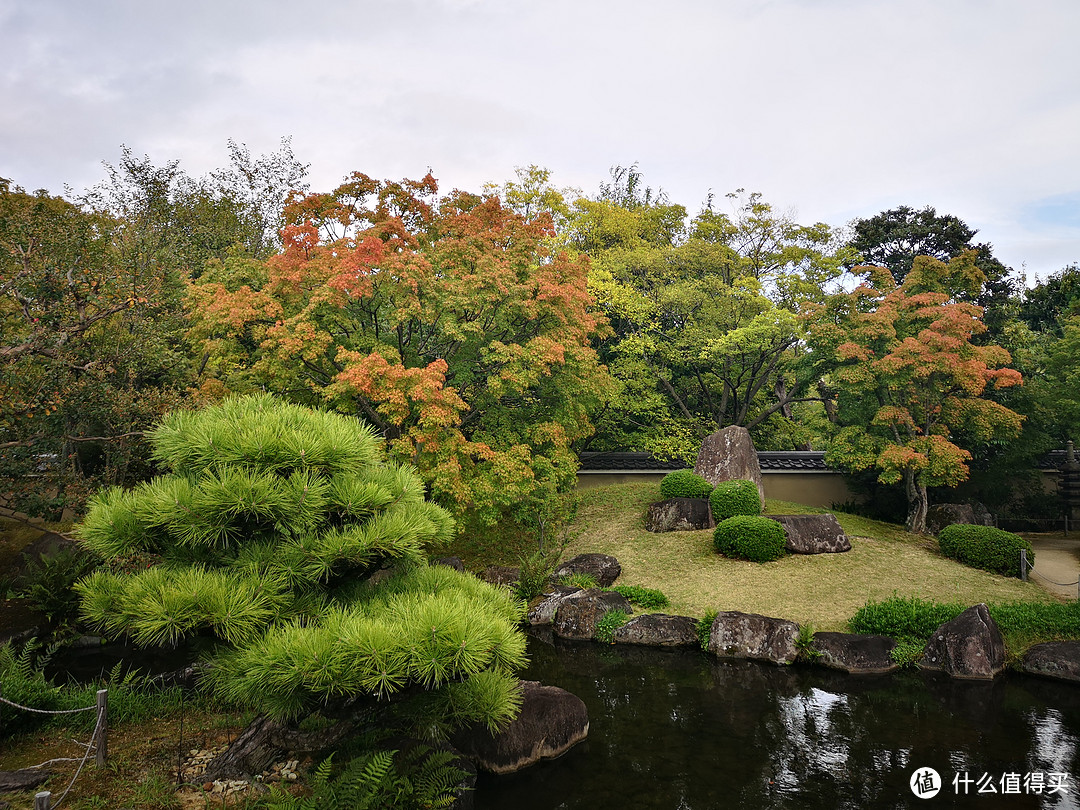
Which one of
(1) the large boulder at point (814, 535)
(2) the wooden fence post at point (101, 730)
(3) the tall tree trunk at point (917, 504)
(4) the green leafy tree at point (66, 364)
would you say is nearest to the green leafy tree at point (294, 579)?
(2) the wooden fence post at point (101, 730)

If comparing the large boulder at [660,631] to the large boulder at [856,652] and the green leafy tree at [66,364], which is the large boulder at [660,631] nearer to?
the large boulder at [856,652]

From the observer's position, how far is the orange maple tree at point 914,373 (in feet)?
48.2

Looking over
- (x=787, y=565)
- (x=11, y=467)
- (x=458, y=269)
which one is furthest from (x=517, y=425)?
(x=11, y=467)

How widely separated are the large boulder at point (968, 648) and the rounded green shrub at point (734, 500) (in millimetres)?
5740

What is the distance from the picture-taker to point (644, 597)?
12.4 meters

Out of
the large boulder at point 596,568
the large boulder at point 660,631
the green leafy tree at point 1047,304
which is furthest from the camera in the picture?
the green leafy tree at point 1047,304

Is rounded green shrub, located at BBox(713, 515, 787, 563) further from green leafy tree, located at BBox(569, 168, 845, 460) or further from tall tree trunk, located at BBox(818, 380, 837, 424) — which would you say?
tall tree trunk, located at BBox(818, 380, 837, 424)

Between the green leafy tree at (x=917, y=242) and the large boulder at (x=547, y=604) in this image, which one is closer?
the large boulder at (x=547, y=604)

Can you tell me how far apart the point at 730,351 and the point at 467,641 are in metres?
16.1

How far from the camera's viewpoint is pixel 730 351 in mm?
18734

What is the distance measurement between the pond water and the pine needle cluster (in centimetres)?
225

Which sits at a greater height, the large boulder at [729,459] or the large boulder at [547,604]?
the large boulder at [729,459]

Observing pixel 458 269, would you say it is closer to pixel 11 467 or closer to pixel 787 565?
pixel 11 467

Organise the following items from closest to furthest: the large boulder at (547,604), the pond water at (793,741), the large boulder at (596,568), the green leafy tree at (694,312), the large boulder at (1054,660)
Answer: the pond water at (793,741)
the large boulder at (1054,660)
the large boulder at (547,604)
the large boulder at (596,568)
the green leafy tree at (694,312)
